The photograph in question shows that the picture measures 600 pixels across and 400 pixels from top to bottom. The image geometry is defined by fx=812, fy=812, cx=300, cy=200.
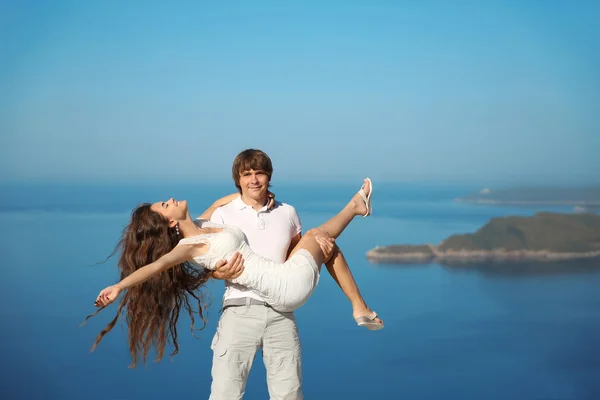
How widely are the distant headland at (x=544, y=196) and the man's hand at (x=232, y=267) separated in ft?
29.1

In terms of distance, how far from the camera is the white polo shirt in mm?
3363

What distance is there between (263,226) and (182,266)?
43cm

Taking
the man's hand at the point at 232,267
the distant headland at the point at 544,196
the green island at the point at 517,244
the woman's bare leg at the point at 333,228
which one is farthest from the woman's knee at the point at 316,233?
the distant headland at the point at 544,196

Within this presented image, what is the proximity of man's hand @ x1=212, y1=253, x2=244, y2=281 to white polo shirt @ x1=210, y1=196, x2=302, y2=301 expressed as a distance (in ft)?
0.34

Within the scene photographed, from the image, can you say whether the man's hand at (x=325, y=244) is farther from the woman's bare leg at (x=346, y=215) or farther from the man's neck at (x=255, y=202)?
the man's neck at (x=255, y=202)

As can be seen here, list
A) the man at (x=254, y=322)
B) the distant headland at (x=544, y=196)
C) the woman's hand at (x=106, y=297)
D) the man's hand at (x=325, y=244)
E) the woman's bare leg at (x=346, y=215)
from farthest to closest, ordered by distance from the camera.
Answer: the distant headland at (x=544, y=196) → the woman's bare leg at (x=346, y=215) → the man's hand at (x=325, y=244) → the man at (x=254, y=322) → the woman's hand at (x=106, y=297)

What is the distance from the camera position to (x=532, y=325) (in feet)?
27.0

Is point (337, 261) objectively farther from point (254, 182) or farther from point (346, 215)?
point (254, 182)

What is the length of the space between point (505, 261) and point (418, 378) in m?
3.85

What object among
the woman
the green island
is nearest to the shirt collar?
the woman

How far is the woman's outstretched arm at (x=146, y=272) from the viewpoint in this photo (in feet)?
9.37

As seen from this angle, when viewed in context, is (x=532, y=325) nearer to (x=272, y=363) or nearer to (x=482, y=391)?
(x=482, y=391)

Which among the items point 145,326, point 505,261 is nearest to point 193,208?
point 505,261

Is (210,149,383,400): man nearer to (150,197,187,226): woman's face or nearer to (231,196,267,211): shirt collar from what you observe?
(231,196,267,211): shirt collar
